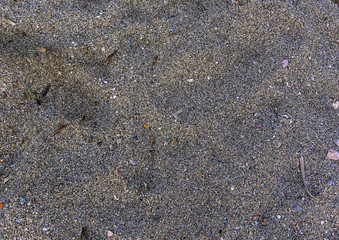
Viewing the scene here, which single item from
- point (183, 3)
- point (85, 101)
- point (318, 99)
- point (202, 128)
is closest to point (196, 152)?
point (202, 128)

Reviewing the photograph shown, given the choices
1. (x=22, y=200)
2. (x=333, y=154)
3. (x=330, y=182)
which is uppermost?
(x=333, y=154)

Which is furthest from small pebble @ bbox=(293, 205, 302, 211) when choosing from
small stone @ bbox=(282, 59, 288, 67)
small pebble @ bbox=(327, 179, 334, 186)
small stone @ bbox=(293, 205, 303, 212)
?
small stone @ bbox=(282, 59, 288, 67)

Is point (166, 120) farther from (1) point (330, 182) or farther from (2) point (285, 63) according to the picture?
(1) point (330, 182)

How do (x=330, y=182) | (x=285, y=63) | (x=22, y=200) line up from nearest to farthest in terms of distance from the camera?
(x=22, y=200), (x=330, y=182), (x=285, y=63)

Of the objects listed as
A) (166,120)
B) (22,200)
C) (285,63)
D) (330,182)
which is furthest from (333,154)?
(22,200)

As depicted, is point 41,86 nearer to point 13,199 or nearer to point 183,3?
point 13,199

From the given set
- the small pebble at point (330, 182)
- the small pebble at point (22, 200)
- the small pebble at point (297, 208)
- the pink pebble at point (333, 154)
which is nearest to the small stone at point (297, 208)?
the small pebble at point (297, 208)

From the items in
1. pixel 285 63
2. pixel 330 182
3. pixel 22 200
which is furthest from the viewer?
pixel 285 63

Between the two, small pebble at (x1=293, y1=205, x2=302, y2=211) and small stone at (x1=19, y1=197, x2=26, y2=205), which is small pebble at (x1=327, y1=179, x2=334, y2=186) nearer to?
small pebble at (x1=293, y1=205, x2=302, y2=211)

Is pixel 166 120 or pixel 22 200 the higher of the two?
pixel 166 120
